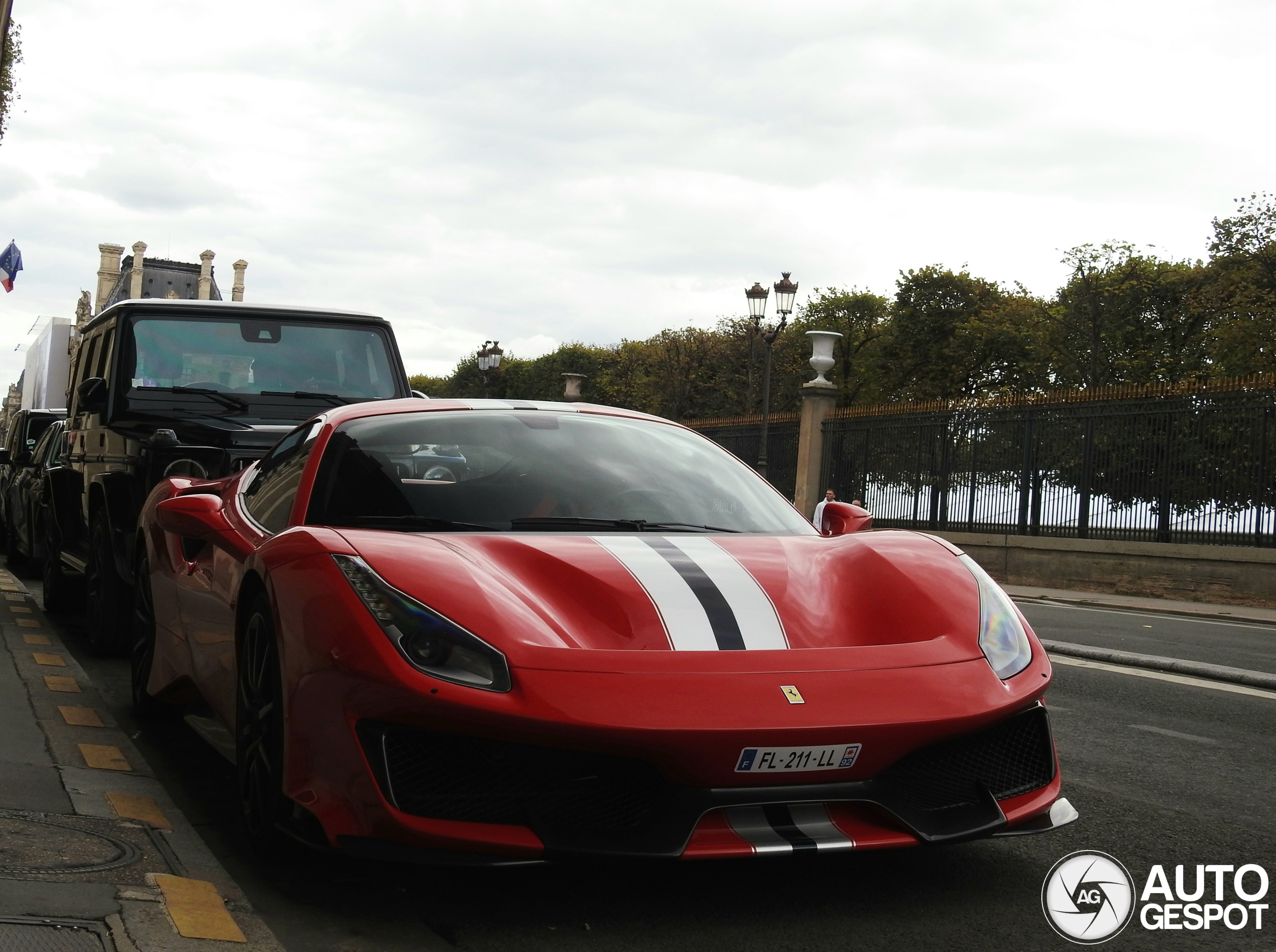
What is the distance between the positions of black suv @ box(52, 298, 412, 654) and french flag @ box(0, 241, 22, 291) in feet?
131

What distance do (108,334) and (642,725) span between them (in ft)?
22.8

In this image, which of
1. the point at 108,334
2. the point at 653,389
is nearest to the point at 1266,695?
the point at 108,334

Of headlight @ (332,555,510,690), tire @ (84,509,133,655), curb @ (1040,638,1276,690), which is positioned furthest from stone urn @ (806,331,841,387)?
headlight @ (332,555,510,690)

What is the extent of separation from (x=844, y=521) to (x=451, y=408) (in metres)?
1.36

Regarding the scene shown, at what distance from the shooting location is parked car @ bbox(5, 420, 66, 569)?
11578 mm

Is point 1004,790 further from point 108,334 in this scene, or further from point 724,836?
point 108,334

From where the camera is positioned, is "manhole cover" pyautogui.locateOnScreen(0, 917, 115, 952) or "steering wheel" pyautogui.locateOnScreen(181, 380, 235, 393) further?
"steering wheel" pyautogui.locateOnScreen(181, 380, 235, 393)

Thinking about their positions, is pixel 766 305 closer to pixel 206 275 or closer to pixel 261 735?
pixel 261 735

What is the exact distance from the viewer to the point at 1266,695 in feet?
28.2

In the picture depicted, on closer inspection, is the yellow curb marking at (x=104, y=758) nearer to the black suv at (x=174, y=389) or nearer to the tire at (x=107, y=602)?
the black suv at (x=174, y=389)

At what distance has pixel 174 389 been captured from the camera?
28.7ft

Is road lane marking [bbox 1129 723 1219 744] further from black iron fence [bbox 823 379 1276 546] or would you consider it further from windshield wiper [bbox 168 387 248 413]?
black iron fence [bbox 823 379 1276 546]

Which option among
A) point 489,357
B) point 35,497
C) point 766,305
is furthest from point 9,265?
point 35,497

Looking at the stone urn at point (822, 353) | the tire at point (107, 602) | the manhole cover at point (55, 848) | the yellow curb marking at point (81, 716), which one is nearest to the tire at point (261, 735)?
the manhole cover at point (55, 848)
